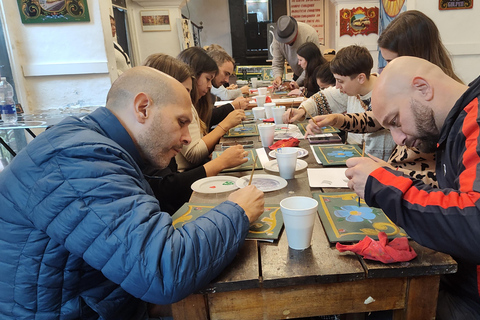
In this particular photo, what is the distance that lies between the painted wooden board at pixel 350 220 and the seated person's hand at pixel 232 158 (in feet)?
1.82

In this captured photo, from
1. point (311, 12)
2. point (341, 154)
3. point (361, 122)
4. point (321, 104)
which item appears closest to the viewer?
point (341, 154)

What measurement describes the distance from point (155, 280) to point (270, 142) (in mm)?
1422

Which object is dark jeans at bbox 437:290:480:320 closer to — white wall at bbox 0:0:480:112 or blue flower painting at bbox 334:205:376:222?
blue flower painting at bbox 334:205:376:222

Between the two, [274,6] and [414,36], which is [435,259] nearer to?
[414,36]

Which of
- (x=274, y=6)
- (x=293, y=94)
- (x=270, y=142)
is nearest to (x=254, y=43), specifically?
(x=274, y=6)

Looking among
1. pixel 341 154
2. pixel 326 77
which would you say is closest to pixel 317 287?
pixel 341 154

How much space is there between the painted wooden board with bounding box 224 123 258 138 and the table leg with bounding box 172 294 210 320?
1664 millimetres

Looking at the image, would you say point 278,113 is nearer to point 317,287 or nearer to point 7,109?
point 317,287

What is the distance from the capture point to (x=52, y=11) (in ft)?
11.7

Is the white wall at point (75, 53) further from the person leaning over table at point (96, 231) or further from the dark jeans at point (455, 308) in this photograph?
the dark jeans at point (455, 308)

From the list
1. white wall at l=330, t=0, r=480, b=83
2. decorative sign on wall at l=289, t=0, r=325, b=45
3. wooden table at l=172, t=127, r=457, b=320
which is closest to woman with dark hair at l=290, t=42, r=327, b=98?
white wall at l=330, t=0, r=480, b=83

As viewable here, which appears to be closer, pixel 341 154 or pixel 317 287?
pixel 317 287

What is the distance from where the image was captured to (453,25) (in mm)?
3984

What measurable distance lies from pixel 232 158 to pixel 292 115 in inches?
47.3
